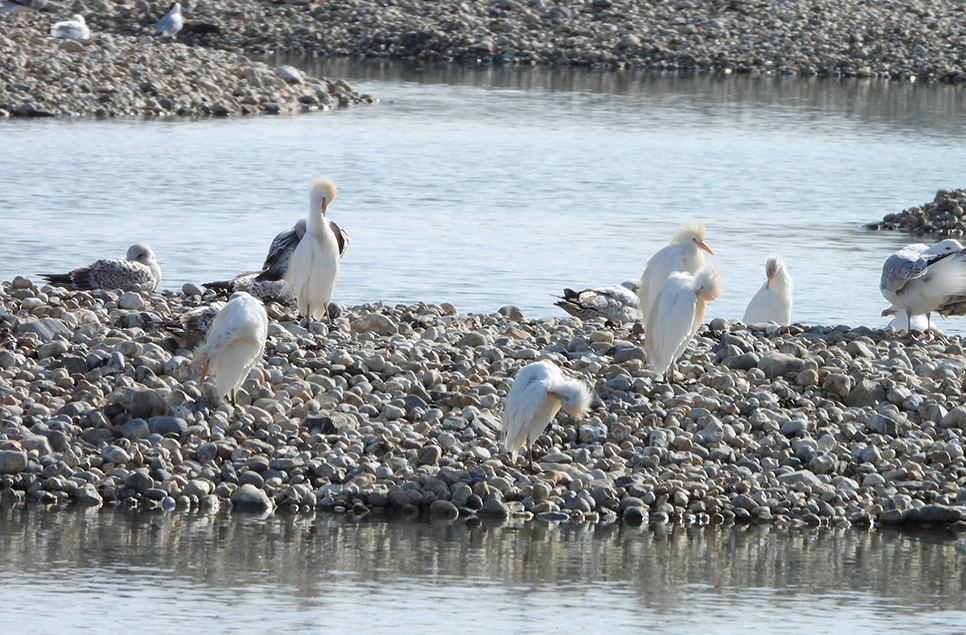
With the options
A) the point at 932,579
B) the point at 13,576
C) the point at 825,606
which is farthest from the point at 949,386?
the point at 13,576

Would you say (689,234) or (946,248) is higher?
(689,234)

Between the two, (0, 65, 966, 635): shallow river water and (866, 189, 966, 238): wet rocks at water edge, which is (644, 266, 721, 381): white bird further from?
(866, 189, 966, 238): wet rocks at water edge

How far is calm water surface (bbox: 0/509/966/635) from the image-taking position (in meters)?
6.67

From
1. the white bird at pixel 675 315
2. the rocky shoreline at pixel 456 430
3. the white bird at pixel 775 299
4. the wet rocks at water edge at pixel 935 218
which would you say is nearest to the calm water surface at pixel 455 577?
the rocky shoreline at pixel 456 430

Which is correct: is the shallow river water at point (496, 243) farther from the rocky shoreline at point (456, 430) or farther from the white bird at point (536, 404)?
the white bird at point (536, 404)

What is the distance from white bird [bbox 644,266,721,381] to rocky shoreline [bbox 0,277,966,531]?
0.70 feet

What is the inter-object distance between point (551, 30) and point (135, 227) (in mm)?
25730

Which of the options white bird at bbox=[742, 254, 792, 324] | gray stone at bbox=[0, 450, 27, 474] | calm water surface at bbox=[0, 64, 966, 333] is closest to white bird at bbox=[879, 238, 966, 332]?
white bird at bbox=[742, 254, 792, 324]

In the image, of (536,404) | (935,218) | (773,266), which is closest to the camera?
(536,404)

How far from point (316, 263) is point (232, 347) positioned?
218cm

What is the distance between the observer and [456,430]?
914 cm

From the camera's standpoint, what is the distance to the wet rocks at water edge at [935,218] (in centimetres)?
2017

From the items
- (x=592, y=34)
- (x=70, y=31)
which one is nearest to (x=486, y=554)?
(x=70, y=31)

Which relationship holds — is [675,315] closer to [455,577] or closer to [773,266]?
[773,266]
